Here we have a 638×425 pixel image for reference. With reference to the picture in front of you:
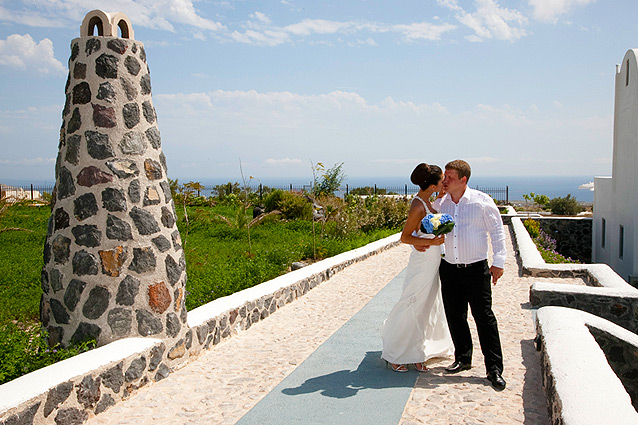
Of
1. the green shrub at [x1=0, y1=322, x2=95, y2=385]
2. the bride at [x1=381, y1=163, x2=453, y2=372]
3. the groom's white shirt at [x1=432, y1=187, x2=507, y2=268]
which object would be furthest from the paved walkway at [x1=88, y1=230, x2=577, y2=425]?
the groom's white shirt at [x1=432, y1=187, x2=507, y2=268]

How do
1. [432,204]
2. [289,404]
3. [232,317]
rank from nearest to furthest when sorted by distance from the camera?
1. [289,404]
2. [432,204]
3. [232,317]

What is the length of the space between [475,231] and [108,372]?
131 inches

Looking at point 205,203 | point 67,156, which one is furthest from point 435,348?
point 205,203

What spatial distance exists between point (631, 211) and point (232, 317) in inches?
579

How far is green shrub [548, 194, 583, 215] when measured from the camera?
38.2 m

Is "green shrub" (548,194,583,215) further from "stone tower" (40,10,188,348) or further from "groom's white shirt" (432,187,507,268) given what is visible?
"stone tower" (40,10,188,348)

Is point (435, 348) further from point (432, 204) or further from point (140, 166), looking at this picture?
point (140, 166)

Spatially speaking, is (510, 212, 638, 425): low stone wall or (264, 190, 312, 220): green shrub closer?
(510, 212, 638, 425): low stone wall

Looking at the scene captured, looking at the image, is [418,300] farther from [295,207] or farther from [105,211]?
[295,207]

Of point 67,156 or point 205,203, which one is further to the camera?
point 205,203

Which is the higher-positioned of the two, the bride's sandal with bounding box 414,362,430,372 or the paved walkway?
the bride's sandal with bounding box 414,362,430,372

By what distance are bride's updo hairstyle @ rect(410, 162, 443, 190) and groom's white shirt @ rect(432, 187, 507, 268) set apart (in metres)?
0.31

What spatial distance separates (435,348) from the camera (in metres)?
5.32

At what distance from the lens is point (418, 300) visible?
5.18 meters
